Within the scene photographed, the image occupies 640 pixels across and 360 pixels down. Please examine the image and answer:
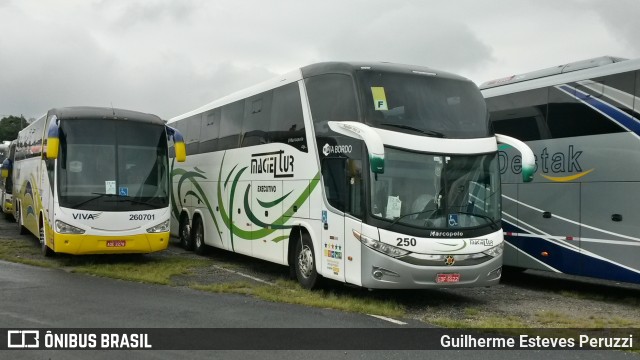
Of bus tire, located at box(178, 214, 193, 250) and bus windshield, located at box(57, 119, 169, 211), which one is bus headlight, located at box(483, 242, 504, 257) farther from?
bus tire, located at box(178, 214, 193, 250)

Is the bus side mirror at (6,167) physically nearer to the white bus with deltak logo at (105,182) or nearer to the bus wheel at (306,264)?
the white bus with deltak logo at (105,182)

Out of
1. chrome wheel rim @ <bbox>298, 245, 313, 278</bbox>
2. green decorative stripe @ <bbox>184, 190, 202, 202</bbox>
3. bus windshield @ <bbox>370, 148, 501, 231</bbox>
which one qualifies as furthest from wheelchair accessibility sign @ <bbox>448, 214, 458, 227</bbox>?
green decorative stripe @ <bbox>184, 190, 202, 202</bbox>

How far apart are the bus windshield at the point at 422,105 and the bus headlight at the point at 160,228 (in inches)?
254

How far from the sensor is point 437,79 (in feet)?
36.7

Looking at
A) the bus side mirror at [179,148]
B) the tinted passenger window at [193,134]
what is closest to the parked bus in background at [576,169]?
the bus side mirror at [179,148]

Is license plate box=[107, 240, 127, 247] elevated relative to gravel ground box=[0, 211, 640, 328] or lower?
elevated

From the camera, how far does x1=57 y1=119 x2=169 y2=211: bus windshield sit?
1421cm

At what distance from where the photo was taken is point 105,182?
14367mm

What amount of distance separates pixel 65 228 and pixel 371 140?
770cm

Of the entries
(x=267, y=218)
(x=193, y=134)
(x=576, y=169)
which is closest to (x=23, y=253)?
(x=193, y=134)

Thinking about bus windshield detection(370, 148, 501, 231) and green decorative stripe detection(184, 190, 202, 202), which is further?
green decorative stripe detection(184, 190, 202, 202)

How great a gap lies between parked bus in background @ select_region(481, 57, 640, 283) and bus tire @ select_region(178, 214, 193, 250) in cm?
885

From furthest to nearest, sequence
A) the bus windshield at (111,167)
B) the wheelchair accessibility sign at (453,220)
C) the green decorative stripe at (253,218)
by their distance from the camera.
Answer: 1. the bus windshield at (111,167)
2. the green decorative stripe at (253,218)
3. the wheelchair accessibility sign at (453,220)

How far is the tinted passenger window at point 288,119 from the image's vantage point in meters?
12.2
